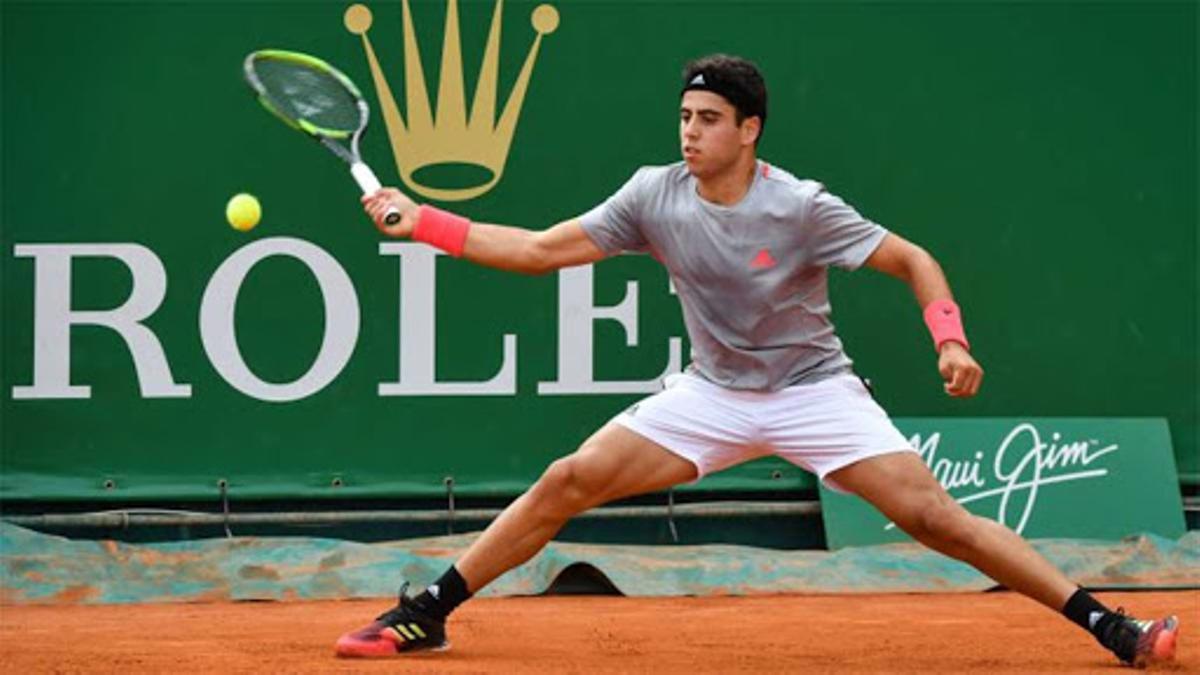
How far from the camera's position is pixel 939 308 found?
214 inches

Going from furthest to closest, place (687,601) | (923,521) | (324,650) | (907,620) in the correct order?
(687,601)
(907,620)
(324,650)
(923,521)

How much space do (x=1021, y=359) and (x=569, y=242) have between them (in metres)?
2.82

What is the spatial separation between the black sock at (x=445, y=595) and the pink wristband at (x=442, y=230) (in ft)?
2.77

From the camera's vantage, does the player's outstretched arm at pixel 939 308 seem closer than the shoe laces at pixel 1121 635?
Yes

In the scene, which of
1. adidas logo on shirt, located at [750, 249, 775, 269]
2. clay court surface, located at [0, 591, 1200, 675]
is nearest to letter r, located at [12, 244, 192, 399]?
clay court surface, located at [0, 591, 1200, 675]

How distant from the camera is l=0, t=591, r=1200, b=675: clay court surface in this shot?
19.2 ft

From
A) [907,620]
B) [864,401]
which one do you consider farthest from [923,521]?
[907,620]

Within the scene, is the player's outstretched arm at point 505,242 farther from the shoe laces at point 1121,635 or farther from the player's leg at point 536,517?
the shoe laces at point 1121,635

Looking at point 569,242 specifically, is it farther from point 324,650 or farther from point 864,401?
point 324,650

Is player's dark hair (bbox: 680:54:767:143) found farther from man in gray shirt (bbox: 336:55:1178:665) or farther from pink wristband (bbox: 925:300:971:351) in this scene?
pink wristband (bbox: 925:300:971:351)

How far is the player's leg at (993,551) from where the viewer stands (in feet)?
18.3

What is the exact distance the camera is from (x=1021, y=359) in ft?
26.7

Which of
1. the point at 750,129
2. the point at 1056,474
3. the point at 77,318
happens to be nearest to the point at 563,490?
the point at 750,129

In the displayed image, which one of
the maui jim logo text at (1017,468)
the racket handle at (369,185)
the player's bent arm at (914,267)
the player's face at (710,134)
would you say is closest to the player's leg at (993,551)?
the player's bent arm at (914,267)
